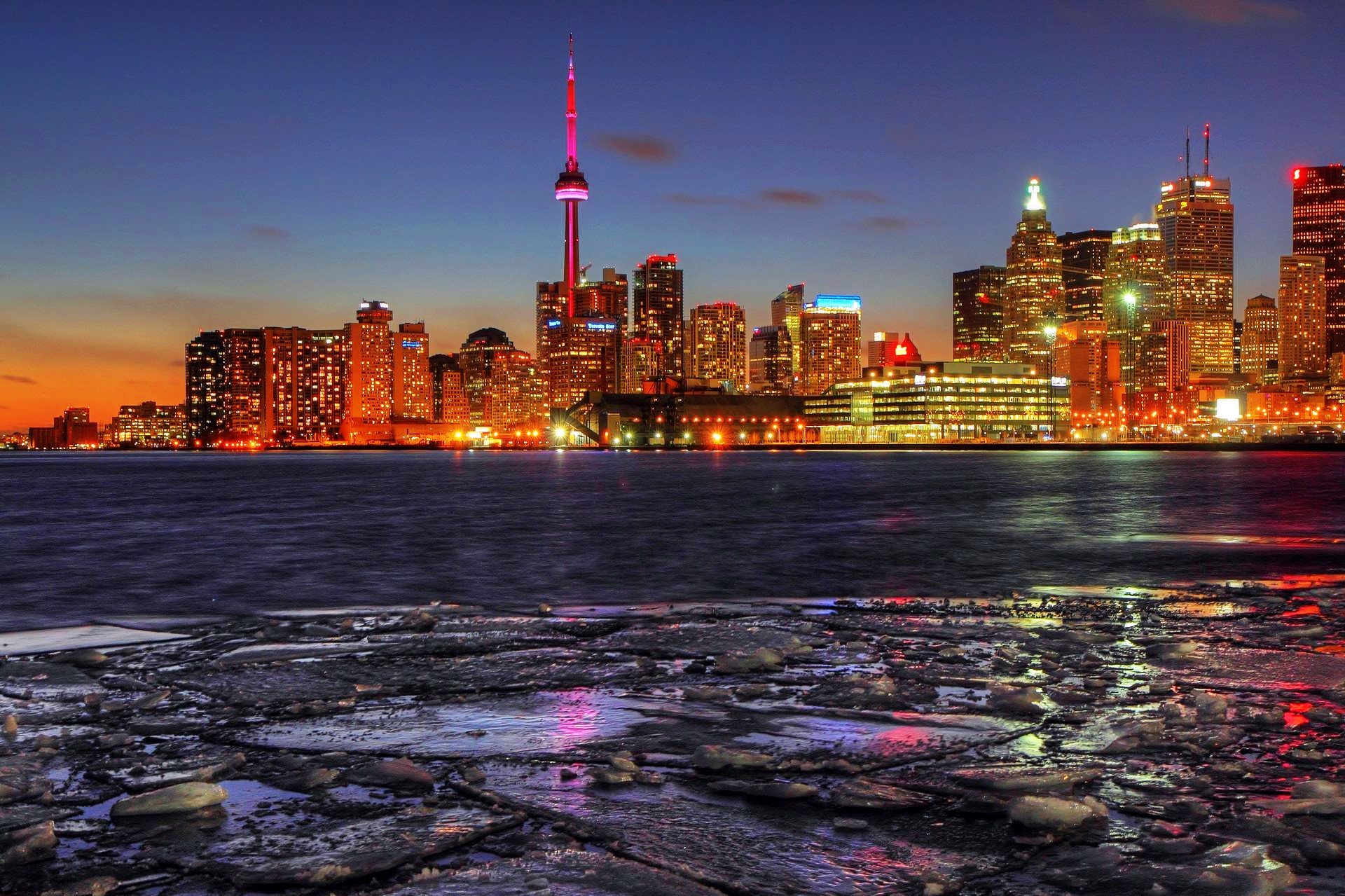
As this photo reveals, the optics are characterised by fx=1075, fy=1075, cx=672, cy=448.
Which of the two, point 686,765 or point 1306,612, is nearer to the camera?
point 686,765

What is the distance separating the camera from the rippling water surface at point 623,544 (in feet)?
79.2

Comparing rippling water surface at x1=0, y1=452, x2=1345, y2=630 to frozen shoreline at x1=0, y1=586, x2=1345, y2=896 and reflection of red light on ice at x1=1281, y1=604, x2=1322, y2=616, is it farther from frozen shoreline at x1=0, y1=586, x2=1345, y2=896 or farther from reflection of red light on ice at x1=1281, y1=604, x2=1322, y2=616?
frozen shoreline at x1=0, y1=586, x2=1345, y2=896

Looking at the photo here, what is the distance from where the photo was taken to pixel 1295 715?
34.6 ft

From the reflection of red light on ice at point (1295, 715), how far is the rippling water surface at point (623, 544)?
11.8 m

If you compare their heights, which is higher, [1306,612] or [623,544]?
[1306,612]

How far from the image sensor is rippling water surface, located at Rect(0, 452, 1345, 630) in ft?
79.2

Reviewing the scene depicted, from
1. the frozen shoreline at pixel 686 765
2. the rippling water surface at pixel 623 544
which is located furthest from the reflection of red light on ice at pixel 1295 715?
the rippling water surface at pixel 623 544

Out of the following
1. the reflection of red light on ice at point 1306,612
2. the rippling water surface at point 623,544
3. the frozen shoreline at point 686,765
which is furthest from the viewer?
the rippling water surface at point 623,544

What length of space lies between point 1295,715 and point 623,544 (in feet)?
90.2

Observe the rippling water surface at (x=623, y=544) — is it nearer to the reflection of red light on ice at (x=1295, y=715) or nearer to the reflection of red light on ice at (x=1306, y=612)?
the reflection of red light on ice at (x=1306, y=612)

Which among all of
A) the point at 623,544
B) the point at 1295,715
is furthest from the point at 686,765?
the point at 623,544

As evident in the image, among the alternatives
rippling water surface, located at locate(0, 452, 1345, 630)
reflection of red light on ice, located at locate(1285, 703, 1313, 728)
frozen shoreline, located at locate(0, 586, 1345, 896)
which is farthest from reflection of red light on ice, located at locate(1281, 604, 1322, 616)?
reflection of red light on ice, located at locate(1285, 703, 1313, 728)

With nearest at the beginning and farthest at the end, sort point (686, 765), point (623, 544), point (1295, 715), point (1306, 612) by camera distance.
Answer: point (686, 765) → point (1295, 715) → point (1306, 612) → point (623, 544)

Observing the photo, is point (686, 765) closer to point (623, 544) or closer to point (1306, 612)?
point (1306, 612)
